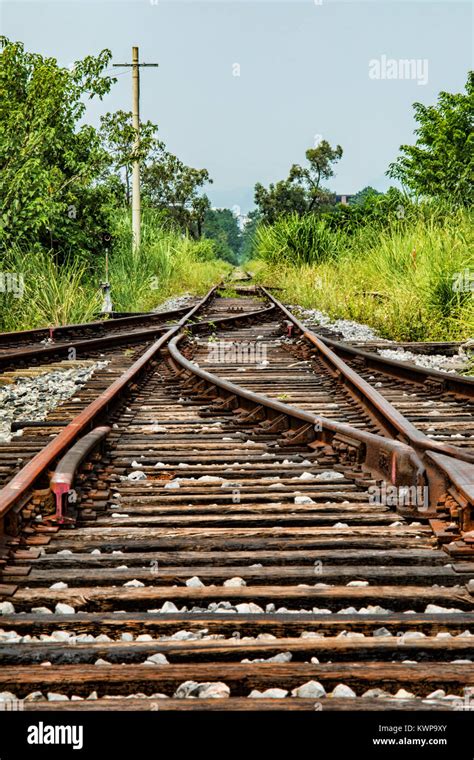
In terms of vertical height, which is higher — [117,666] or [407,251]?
[407,251]

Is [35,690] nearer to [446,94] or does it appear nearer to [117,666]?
[117,666]

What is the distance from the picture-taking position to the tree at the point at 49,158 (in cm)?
1173

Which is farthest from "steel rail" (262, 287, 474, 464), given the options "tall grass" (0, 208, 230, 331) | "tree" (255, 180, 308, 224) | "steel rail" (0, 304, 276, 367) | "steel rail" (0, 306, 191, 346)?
"tree" (255, 180, 308, 224)

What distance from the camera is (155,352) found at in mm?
7766

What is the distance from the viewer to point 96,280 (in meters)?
15.4

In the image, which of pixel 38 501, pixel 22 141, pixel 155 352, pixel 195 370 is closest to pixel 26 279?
pixel 22 141

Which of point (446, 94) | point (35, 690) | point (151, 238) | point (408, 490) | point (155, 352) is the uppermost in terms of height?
point (446, 94)

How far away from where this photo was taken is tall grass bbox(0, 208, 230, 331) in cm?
1098

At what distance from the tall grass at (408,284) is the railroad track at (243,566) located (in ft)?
15.9

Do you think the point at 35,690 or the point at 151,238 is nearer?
the point at 35,690

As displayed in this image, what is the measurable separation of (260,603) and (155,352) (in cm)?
567

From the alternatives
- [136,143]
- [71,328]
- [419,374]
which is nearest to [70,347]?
[71,328]

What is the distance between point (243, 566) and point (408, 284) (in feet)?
27.9

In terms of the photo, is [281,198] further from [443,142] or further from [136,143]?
[136,143]
